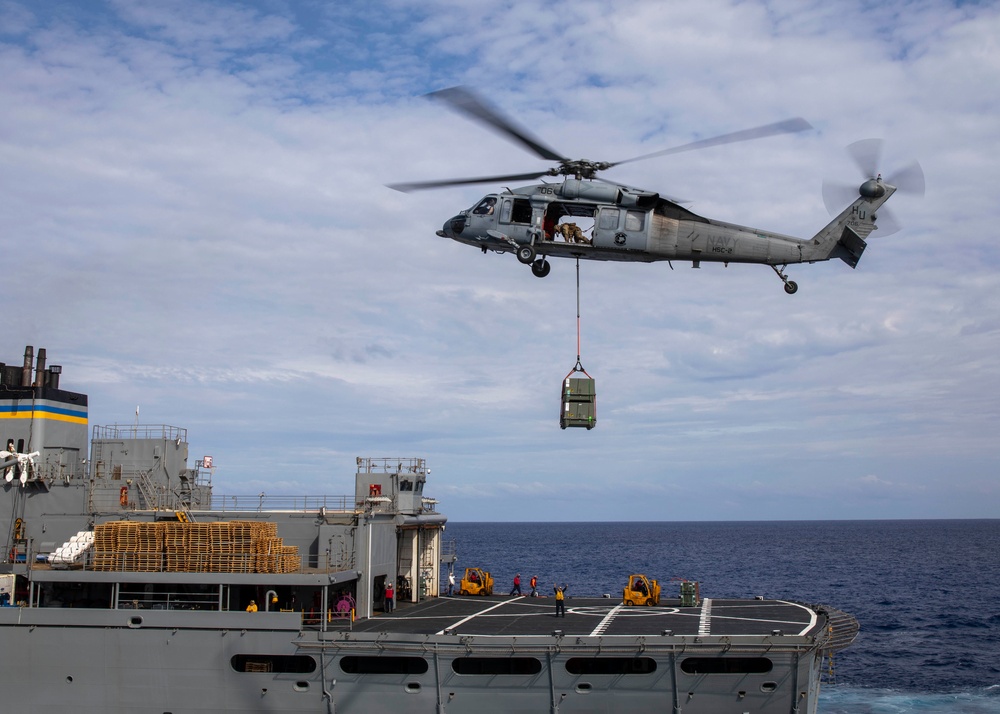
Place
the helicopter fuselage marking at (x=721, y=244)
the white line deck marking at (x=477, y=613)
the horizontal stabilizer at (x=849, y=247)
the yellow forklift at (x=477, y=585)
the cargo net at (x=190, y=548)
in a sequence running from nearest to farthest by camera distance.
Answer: the helicopter fuselage marking at (x=721, y=244) < the horizontal stabilizer at (x=849, y=247) < the cargo net at (x=190, y=548) < the white line deck marking at (x=477, y=613) < the yellow forklift at (x=477, y=585)

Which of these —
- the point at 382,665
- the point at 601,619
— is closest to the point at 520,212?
the point at 601,619

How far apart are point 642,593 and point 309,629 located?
12.9 metres

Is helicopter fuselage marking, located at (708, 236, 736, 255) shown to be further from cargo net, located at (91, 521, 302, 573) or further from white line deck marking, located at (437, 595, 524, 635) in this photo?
cargo net, located at (91, 521, 302, 573)

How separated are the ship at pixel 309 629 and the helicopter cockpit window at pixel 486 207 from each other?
1087 cm

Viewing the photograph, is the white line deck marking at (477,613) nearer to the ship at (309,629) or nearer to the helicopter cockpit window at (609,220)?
the ship at (309,629)

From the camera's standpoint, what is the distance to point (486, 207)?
28.2 meters

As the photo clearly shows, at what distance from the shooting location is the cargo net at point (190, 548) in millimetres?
27750

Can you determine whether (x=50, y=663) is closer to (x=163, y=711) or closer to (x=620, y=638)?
(x=163, y=711)

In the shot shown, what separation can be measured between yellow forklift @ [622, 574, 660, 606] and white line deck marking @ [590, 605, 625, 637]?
1.58 ft

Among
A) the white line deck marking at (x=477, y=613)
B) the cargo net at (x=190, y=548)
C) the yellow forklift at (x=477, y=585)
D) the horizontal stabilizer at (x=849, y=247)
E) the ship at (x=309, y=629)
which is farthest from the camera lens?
the yellow forklift at (x=477, y=585)

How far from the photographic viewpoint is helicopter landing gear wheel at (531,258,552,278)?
27906 millimetres

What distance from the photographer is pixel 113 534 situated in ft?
93.2

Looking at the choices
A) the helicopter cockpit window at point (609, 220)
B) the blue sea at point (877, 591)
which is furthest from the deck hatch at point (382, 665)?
the blue sea at point (877, 591)

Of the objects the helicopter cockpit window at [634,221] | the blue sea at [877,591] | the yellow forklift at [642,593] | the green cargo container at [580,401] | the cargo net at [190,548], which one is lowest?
the blue sea at [877,591]
